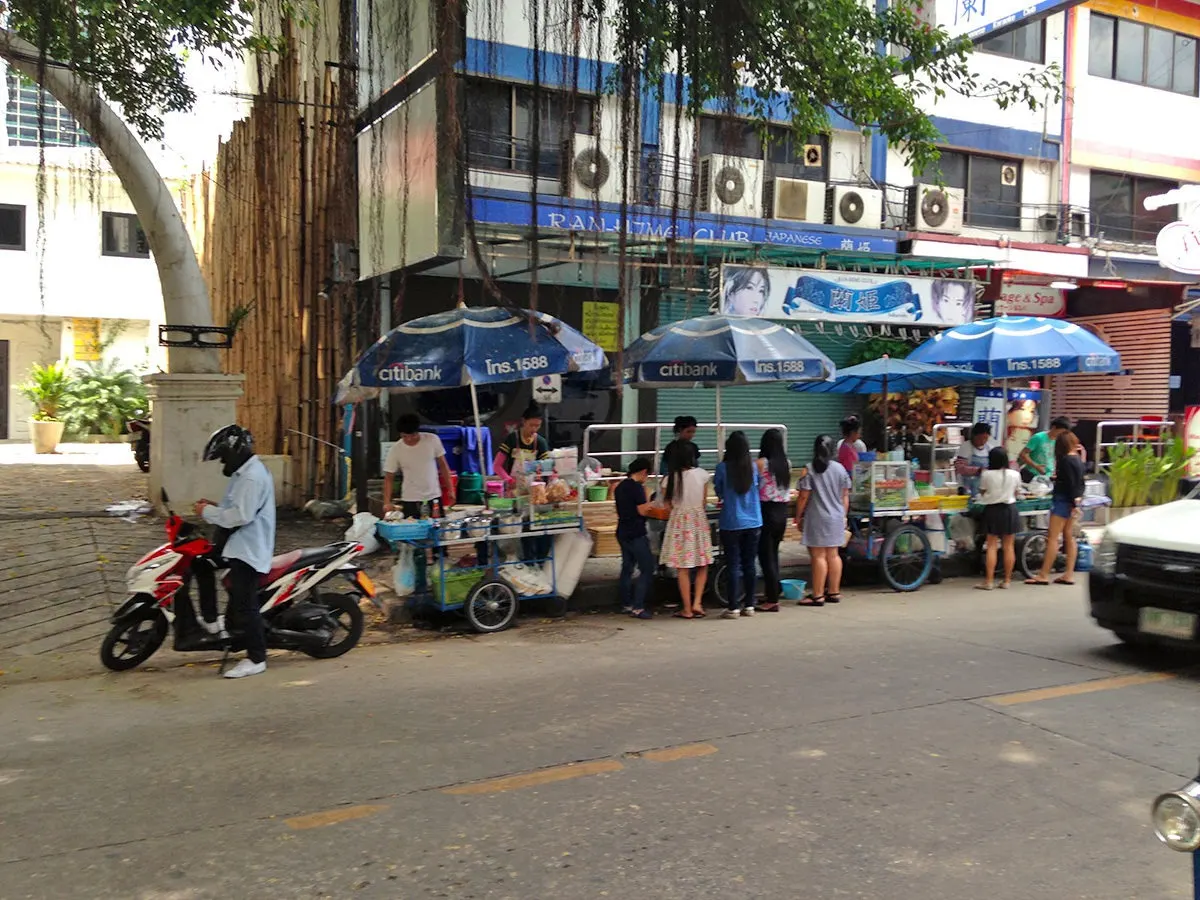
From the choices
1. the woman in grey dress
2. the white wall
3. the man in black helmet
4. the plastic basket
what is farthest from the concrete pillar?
the white wall

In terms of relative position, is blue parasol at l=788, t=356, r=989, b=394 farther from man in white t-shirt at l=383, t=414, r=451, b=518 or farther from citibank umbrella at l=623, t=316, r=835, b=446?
man in white t-shirt at l=383, t=414, r=451, b=518

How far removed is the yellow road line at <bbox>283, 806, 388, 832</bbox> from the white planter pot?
19127 mm

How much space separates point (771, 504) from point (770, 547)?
Result: 412 mm

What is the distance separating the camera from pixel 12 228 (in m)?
23.6

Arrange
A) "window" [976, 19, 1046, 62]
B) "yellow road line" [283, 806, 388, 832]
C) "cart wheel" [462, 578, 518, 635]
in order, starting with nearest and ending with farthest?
"yellow road line" [283, 806, 388, 832] < "cart wheel" [462, 578, 518, 635] < "window" [976, 19, 1046, 62]

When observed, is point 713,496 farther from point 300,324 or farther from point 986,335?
point 300,324

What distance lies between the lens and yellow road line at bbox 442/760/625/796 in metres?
4.58

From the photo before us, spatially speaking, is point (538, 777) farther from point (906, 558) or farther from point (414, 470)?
point (906, 558)

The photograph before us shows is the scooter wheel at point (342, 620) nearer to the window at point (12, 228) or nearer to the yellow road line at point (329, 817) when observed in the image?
the yellow road line at point (329, 817)

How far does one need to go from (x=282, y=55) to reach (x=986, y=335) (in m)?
8.31

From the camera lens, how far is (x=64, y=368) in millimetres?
22953

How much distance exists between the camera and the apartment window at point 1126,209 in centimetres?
2016

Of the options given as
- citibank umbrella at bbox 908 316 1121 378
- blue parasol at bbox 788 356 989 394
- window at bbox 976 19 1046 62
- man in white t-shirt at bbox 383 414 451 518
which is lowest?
man in white t-shirt at bbox 383 414 451 518

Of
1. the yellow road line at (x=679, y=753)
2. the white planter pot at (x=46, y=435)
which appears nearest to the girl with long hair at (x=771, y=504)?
the yellow road line at (x=679, y=753)
